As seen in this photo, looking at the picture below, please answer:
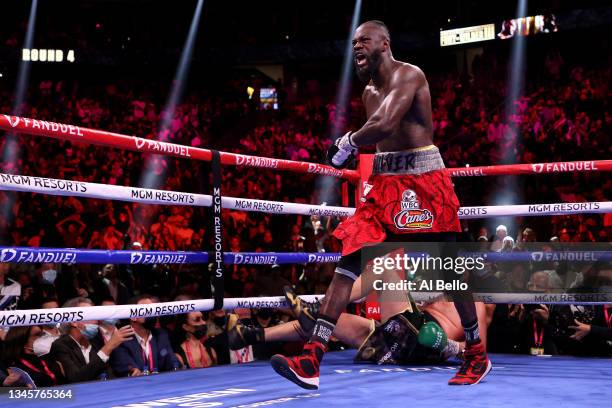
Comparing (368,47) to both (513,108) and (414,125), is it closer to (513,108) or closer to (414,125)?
(414,125)

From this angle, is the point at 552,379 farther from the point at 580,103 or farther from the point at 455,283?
the point at 580,103

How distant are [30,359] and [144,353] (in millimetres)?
560

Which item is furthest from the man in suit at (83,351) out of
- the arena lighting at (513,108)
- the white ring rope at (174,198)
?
the arena lighting at (513,108)

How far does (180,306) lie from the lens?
274cm

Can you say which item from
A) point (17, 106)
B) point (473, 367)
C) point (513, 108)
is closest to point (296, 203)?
point (473, 367)

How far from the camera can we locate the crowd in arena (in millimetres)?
3465

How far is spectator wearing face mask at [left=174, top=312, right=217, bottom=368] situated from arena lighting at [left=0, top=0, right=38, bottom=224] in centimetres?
549

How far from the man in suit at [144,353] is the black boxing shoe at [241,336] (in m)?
0.43

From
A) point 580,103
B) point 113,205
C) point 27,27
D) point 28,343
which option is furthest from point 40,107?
point 28,343

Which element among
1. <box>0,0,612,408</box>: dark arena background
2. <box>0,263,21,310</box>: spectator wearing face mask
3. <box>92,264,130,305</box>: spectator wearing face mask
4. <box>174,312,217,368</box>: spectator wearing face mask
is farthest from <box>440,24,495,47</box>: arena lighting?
<box>174,312,217,368</box>: spectator wearing face mask

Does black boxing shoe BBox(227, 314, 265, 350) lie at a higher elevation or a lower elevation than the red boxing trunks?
lower

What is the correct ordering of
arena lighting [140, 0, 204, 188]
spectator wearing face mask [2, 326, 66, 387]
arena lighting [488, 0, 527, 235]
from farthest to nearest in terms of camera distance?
arena lighting [140, 0, 204, 188], arena lighting [488, 0, 527, 235], spectator wearing face mask [2, 326, 66, 387]

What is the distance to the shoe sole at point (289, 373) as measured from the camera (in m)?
2.32

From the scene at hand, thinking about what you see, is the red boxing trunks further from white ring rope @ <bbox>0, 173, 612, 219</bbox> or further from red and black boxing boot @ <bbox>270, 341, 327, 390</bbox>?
white ring rope @ <bbox>0, 173, 612, 219</bbox>
